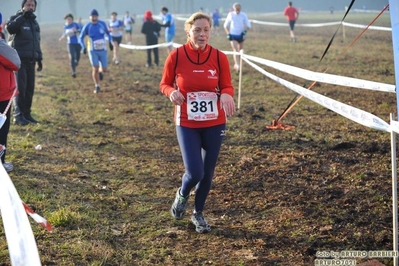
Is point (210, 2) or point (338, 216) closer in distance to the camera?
point (338, 216)

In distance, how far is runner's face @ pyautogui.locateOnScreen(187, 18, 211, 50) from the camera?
15.3 ft

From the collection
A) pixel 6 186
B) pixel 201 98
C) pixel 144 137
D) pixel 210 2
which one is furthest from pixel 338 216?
pixel 210 2

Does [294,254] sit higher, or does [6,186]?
[6,186]

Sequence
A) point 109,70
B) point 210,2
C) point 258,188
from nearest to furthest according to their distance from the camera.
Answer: point 258,188 → point 109,70 → point 210,2

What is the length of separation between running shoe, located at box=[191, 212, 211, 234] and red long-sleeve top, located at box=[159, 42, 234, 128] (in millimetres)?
894

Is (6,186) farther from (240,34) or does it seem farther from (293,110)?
(240,34)

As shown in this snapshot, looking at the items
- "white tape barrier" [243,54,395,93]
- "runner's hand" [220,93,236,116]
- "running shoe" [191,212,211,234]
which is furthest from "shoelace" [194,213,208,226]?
"white tape barrier" [243,54,395,93]

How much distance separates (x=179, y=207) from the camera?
16.9 feet

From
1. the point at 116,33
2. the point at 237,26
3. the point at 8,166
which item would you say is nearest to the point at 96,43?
the point at 237,26

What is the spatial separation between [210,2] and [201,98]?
373 feet

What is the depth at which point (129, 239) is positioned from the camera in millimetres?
4938

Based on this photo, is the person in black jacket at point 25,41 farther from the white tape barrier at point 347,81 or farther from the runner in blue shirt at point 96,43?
the white tape barrier at point 347,81

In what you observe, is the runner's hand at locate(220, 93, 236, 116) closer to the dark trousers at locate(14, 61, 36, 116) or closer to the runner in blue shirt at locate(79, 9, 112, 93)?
the dark trousers at locate(14, 61, 36, 116)

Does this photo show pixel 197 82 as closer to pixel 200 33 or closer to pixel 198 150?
pixel 200 33
